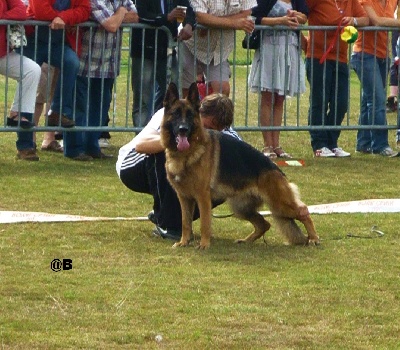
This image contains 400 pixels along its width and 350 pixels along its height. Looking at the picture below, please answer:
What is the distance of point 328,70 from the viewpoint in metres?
12.8

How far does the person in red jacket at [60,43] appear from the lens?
11.6 m

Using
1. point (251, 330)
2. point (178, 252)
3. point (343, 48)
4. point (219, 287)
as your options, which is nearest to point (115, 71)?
point (343, 48)

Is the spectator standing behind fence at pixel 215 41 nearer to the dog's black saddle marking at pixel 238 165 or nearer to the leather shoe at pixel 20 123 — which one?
the leather shoe at pixel 20 123

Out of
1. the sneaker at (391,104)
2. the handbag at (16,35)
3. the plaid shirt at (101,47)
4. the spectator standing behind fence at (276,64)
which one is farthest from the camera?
the sneaker at (391,104)

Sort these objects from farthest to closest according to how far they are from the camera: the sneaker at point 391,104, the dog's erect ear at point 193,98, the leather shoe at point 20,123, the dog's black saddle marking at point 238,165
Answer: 1. the sneaker at point 391,104
2. the leather shoe at point 20,123
3. the dog's black saddle marking at point 238,165
4. the dog's erect ear at point 193,98

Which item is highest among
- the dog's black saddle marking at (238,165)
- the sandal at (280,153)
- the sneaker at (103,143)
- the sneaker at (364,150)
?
the dog's black saddle marking at (238,165)

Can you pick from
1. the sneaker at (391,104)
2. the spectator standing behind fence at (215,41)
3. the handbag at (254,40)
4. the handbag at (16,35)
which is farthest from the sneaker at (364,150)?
the handbag at (16,35)

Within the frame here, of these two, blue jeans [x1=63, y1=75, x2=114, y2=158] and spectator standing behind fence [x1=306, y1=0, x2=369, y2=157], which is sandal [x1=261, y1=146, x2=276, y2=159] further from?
blue jeans [x1=63, y1=75, x2=114, y2=158]

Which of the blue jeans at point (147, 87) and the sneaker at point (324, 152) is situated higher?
the blue jeans at point (147, 87)

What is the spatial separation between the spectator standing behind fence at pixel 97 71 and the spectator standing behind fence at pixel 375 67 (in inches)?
101

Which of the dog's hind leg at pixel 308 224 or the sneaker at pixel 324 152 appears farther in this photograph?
the sneaker at pixel 324 152

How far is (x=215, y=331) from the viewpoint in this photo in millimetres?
6059

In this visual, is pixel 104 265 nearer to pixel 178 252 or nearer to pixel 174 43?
pixel 178 252

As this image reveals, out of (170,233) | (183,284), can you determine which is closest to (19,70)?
(170,233)
